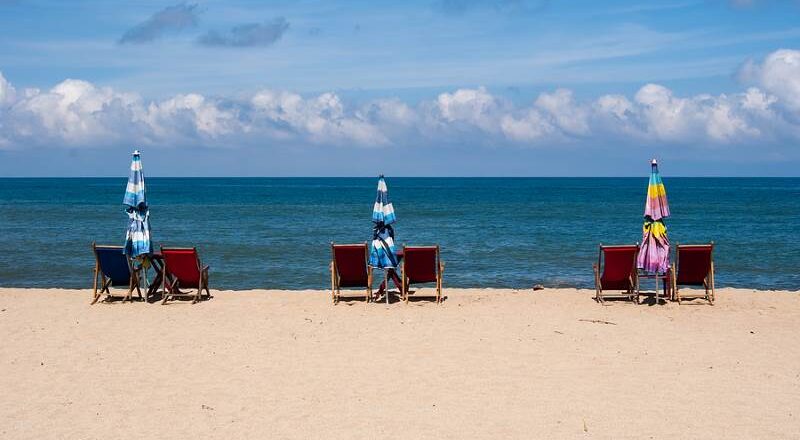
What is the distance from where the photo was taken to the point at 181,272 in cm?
1370

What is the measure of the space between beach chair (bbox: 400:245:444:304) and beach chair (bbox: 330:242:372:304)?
0.61 metres

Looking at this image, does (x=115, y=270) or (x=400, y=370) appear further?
(x=115, y=270)

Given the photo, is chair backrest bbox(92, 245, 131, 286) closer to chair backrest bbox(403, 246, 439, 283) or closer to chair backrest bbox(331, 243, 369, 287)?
chair backrest bbox(331, 243, 369, 287)

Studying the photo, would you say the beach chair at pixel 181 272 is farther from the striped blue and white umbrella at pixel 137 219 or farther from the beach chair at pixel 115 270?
the beach chair at pixel 115 270

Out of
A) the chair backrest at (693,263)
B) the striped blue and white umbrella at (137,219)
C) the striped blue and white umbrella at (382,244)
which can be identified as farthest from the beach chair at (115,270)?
the chair backrest at (693,263)

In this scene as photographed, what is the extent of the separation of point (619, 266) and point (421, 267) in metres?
3.19

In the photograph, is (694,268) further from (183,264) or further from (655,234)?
(183,264)

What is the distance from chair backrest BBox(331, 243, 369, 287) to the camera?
1341 centimetres

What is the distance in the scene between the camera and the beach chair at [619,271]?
1314 cm

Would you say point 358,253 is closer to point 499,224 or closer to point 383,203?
point 383,203

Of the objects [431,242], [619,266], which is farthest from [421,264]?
[431,242]

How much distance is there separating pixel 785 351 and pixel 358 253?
6.49 meters

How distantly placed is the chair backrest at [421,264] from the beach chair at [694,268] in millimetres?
3838

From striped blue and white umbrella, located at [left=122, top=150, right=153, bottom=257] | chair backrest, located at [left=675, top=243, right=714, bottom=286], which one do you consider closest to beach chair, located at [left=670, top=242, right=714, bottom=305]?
chair backrest, located at [left=675, top=243, right=714, bottom=286]
